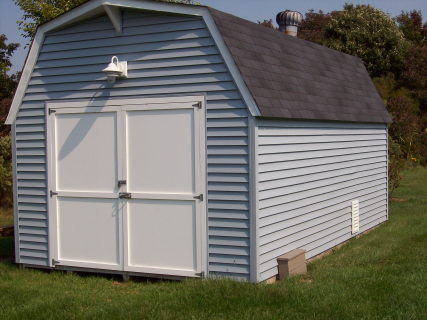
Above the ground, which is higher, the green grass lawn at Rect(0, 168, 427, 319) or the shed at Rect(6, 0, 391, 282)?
the shed at Rect(6, 0, 391, 282)

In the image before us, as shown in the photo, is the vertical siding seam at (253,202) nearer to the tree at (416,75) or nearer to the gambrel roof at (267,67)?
the gambrel roof at (267,67)

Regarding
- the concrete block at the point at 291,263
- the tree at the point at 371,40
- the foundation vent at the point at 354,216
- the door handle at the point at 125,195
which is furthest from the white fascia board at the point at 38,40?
the tree at the point at 371,40

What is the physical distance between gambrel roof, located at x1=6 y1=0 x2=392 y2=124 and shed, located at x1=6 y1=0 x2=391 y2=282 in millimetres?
25

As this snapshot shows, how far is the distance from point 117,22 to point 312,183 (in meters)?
3.67

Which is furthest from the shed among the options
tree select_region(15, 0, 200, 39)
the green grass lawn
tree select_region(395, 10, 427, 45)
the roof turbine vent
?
tree select_region(395, 10, 427, 45)

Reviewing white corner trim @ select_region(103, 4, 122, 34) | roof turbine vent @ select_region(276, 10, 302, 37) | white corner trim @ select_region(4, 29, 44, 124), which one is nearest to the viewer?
white corner trim @ select_region(103, 4, 122, 34)

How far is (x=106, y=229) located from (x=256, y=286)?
2.30 m

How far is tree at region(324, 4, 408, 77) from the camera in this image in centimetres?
2864

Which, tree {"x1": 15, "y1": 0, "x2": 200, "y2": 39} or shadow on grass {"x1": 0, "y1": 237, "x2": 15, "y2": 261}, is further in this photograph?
tree {"x1": 15, "y1": 0, "x2": 200, "y2": 39}

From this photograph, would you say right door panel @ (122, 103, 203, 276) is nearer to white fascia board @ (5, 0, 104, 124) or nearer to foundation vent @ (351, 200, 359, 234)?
white fascia board @ (5, 0, 104, 124)

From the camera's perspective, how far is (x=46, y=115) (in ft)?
22.7

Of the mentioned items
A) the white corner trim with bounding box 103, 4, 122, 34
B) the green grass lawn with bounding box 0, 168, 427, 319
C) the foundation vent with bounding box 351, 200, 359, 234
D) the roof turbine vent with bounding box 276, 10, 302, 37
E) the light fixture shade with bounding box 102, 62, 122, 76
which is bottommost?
the green grass lawn with bounding box 0, 168, 427, 319

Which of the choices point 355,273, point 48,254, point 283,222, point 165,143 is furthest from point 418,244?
point 48,254

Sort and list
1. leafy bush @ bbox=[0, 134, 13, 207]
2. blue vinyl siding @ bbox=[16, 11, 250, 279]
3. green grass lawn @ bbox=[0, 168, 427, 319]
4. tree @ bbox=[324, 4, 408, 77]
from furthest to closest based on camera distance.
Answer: tree @ bbox=[324, 4, 408, 77] < leafy bush @ bbox=[0, 134, 13, 207] < blue vinyl siding @ bbox=[16, 11, 250, 279] < green grass lawn @ bbox=[0, 168, 427, 319]
